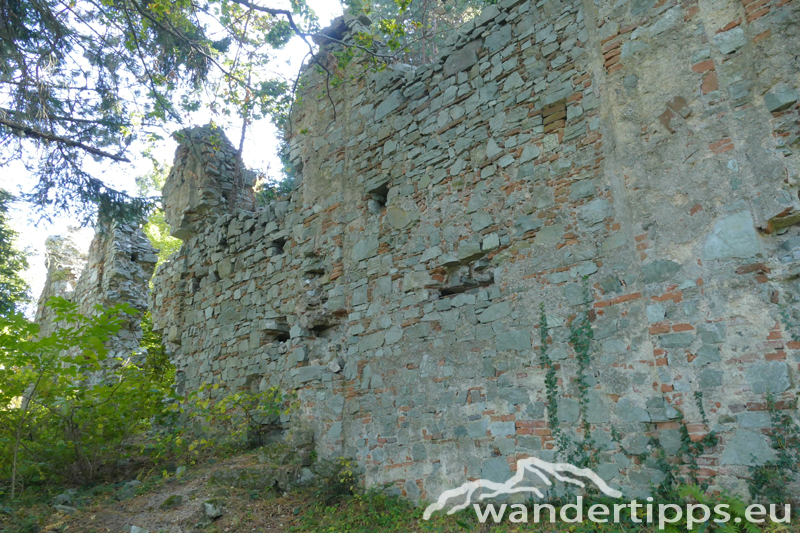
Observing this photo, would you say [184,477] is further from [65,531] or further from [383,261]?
[383,261]

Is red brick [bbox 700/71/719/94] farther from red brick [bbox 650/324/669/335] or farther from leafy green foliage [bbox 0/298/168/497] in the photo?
leafy green foliage [bbox 0/298/168/497]

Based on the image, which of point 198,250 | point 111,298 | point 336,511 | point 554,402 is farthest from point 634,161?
point 111,298

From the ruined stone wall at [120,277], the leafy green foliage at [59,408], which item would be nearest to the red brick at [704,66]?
the leafy green foliage at [59,408]

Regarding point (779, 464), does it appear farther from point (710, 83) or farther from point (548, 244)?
point (710, 83)

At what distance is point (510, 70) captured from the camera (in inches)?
207

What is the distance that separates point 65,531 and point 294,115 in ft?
19.7

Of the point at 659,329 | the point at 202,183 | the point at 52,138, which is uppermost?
the point at 202,183

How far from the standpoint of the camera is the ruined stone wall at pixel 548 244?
3607 millimetres
